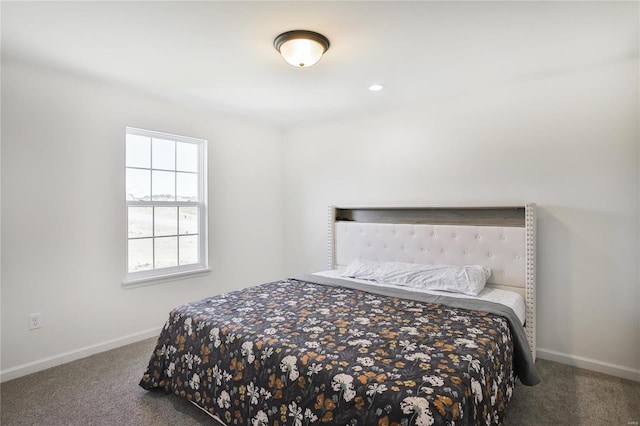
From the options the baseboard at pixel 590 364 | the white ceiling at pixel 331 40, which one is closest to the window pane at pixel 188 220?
the white ceiling at pixel 331 40

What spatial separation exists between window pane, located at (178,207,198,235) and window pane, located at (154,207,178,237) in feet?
0.21

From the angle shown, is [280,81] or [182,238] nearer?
[280,81]

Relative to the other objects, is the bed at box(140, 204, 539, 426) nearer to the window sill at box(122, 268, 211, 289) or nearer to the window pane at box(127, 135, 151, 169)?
the window sill at box(122, 268, 211, 289)

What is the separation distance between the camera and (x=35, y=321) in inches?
103

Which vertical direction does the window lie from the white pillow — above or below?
above

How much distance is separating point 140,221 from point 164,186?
419 mm

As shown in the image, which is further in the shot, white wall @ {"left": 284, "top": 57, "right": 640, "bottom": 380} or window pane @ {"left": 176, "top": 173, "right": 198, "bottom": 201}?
window pane @ {"left": 176, "top": 173, "right": 198, "bottom": 201}

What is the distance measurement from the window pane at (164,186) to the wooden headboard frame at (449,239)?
167 cm

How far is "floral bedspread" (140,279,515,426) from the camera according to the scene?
1316 mm

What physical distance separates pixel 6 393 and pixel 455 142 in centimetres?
392

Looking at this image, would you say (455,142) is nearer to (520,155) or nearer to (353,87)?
(520,155)

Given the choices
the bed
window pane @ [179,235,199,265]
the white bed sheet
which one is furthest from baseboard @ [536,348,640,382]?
window pane @ [179,235,199,265]

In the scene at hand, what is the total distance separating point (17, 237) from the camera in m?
2.53

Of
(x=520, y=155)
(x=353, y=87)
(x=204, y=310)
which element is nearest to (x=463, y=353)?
(x=204, y=310)
